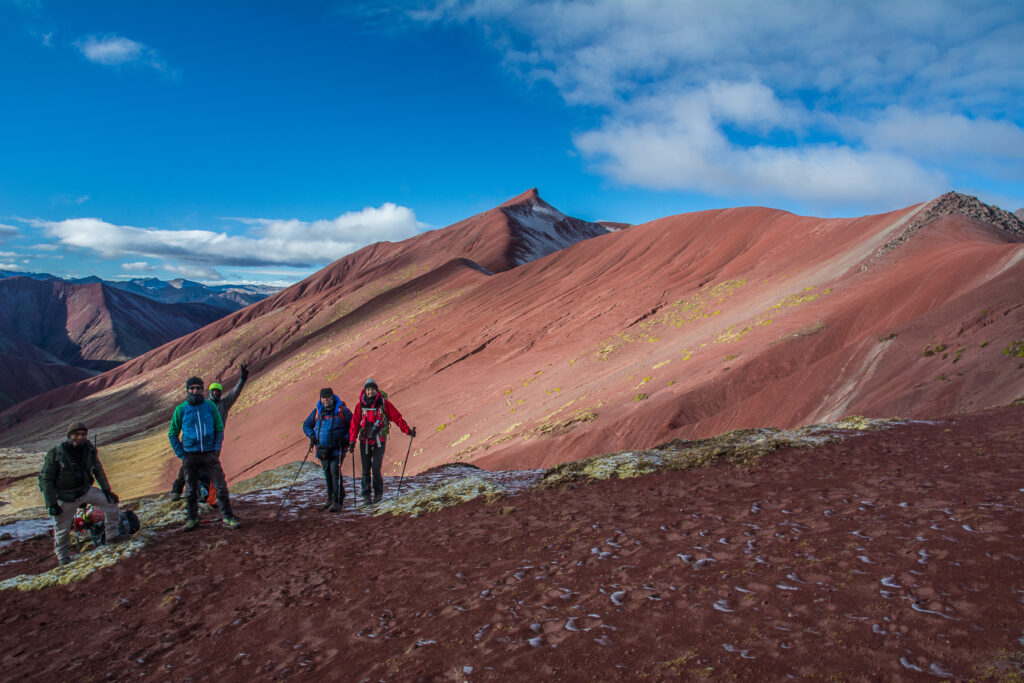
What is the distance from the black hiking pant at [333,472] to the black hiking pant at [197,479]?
136cm

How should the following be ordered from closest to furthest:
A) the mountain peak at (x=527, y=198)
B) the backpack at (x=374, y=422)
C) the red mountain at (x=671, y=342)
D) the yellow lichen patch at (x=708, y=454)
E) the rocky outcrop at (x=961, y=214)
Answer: the backpack at (x=374, y=422), the yellow lichen patch at (x=708, y=454), the red mountain at (x=671, y=342), the rocky outcrop at (x=961, y=214), the mountain peak at (x=527, y=198)

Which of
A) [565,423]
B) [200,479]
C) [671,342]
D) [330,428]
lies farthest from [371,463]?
[671,342]

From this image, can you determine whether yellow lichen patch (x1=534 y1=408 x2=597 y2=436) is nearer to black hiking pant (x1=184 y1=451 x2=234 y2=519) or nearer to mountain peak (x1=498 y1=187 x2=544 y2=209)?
black hiking pant (x1=184 y1=451 x2=234 y2=519)

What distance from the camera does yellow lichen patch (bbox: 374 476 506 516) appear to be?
334 inches

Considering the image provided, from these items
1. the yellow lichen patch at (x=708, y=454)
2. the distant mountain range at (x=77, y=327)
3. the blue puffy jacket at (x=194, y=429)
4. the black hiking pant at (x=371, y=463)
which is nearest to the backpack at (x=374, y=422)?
the black hiking pant at (x=371, y=463)

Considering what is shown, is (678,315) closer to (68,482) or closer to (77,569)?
(68,482)

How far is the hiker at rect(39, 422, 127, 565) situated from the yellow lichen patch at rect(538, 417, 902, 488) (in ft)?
20.4

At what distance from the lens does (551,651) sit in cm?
408

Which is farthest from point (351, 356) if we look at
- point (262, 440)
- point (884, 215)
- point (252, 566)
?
point (252, 566)

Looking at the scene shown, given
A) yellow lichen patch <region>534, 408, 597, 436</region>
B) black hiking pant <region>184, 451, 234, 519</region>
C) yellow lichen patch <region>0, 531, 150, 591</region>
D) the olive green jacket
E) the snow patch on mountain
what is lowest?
yellow lichen patch <region>534, 408, 597, 436</region>

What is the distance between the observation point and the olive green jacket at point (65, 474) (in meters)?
6.68

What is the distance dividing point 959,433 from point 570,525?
21.4 feet

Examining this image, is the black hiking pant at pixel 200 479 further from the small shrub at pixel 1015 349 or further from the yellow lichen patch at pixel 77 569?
the small shrub at pixel 1015 349

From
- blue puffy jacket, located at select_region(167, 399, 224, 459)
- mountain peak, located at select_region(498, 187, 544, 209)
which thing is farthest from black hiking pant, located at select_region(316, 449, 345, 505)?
mountain peak, located at select_region(498, 187, 544, 209)
